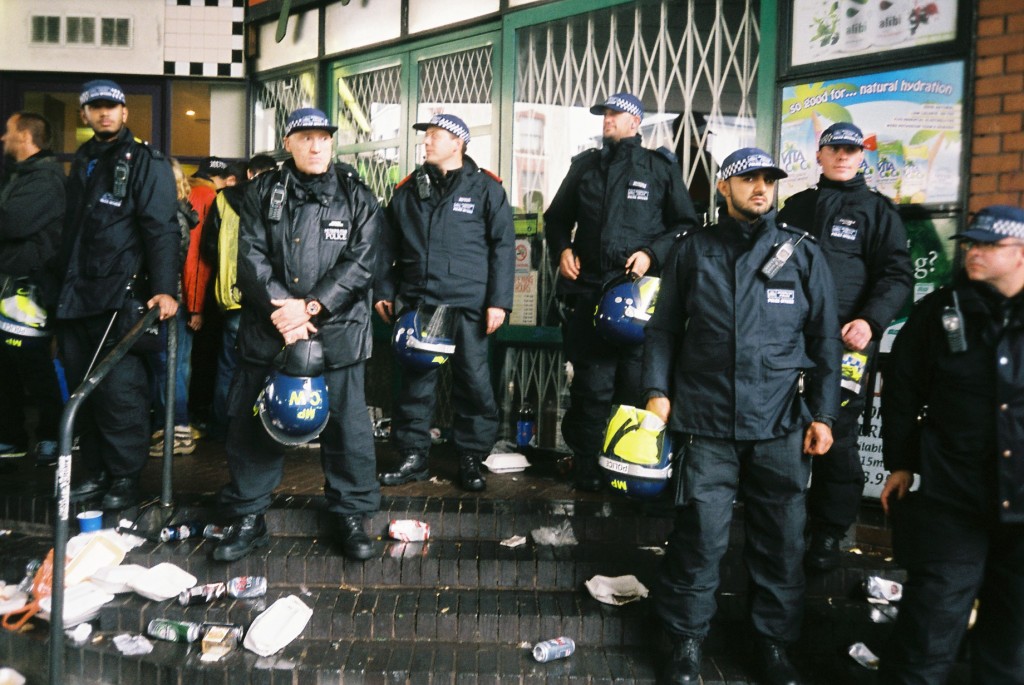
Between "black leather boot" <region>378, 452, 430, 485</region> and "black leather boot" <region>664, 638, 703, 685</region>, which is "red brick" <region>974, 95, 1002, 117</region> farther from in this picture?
"black leather boot" <region>378, 452, 430, 485</region>

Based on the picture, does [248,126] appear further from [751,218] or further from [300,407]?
[751,218]

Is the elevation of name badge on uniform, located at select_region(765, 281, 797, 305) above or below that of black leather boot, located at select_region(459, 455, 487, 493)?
above

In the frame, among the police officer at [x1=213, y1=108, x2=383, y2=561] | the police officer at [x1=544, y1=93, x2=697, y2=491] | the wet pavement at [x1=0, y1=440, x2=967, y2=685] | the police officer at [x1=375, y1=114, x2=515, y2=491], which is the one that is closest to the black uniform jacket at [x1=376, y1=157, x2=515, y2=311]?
the police officer at [x1=375, y1=114, x2=515, y2=491]

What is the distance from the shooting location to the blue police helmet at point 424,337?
458 centimetres

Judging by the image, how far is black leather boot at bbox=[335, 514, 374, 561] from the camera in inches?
160

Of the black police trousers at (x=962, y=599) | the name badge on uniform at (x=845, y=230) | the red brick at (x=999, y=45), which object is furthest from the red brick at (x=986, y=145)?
the black police trousers at (x=962, y=599)

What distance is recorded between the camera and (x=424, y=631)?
150 inches

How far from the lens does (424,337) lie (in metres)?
4.58

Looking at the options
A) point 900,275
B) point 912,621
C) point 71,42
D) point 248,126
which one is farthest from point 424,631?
point 71,42

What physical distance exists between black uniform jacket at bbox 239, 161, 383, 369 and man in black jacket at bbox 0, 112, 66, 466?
5.71 ft

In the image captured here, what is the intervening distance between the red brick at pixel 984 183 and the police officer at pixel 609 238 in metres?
1.36

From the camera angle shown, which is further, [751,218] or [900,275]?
[900,275]

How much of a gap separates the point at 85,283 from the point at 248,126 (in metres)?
4.17

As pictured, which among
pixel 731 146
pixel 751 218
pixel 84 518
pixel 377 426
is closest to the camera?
pixel 751 218
